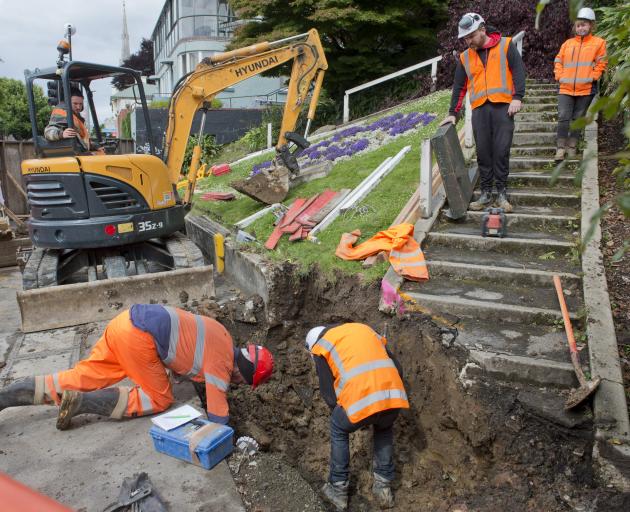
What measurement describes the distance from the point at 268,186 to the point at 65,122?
11.3ft

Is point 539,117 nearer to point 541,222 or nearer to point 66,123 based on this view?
point 541,222

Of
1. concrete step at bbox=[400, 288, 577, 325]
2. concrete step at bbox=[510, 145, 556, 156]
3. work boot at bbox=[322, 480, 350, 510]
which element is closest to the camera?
work boot at bbox=[322, 480, 350, 510]

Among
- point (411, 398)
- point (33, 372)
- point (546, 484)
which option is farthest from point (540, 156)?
point (33, 372)

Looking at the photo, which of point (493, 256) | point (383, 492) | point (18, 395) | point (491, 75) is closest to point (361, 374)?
point (383, 492)

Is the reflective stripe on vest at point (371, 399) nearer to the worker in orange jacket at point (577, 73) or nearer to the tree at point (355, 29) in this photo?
the worker in orange jacket at point (577, 73)

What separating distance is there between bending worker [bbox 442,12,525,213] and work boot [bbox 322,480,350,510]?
3766 mm

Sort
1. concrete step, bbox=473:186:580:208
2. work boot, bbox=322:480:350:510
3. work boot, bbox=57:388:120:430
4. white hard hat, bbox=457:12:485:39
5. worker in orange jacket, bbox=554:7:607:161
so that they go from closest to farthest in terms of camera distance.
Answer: work boot, bbox=322:480:350:510 → work boot, bbox=57:388:120:430 → white hard hat, bbox=457:12:485:39 → concrete step, bbox=473:186:580:208 → worker in orange jacket, bbox=554:7:607:161

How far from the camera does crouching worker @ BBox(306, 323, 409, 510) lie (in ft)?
12.5

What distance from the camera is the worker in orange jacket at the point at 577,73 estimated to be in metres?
7.07

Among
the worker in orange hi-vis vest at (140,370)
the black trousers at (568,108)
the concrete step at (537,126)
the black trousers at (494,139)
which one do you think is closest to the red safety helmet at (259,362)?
the worker in orange hi-vis vest at (140,370)

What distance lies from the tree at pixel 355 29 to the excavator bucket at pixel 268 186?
697 cm

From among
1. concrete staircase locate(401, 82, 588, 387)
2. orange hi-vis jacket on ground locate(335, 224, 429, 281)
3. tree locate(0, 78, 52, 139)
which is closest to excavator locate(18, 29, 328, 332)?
orange hi-vis jacket on ground locate(335, 224, 429, 281)

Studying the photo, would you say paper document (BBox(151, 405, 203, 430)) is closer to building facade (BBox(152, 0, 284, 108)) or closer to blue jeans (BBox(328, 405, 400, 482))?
blue jeans (BBox(328, 405, 400, 482))

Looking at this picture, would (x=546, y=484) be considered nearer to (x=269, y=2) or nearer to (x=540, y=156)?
(x=540, y=156)
